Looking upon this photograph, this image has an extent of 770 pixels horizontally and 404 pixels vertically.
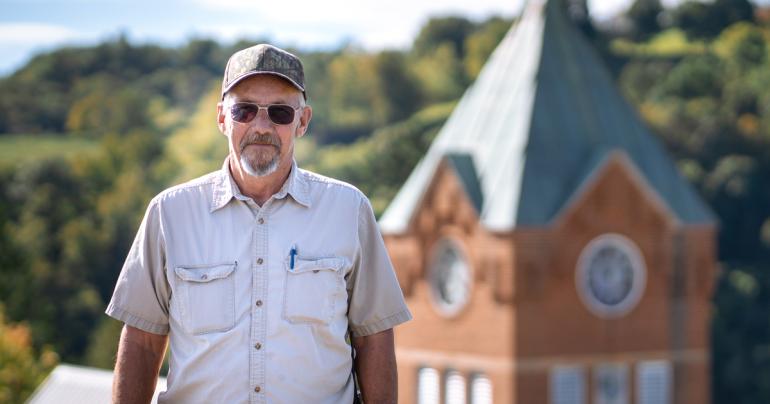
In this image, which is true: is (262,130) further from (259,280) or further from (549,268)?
(549,268)

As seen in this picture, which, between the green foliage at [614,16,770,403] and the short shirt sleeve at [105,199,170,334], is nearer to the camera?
the short shirt sleeve at [105,199,170,334]

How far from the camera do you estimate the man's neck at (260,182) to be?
5.32 metres

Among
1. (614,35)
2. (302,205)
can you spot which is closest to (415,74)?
(614,35)

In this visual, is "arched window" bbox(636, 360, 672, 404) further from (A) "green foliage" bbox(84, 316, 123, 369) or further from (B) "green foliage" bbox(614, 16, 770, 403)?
(A) "green foliage" bbox(84, 316, 123, 369)

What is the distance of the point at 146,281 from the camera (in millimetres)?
5273

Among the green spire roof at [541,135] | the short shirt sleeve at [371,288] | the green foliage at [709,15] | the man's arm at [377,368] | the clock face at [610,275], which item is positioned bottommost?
the clock face at [610,275]

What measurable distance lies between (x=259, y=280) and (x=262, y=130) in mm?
423

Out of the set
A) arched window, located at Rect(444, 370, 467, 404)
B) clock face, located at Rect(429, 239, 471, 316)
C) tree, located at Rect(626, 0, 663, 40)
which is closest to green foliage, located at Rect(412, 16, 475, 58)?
tree, located at Rect(626, 0, 663, 40)

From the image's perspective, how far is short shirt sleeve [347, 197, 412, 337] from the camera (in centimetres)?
537

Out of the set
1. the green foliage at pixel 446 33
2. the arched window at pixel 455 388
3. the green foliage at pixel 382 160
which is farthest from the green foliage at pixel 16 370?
the green foliage at pixel 446 33

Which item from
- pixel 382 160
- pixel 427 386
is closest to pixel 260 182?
pixel 427 386

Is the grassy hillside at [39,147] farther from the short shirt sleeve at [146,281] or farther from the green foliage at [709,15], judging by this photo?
the short shirt sleeve at [146,281]

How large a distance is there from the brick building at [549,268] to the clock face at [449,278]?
4 cm

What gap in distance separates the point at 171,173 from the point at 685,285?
4155cm
